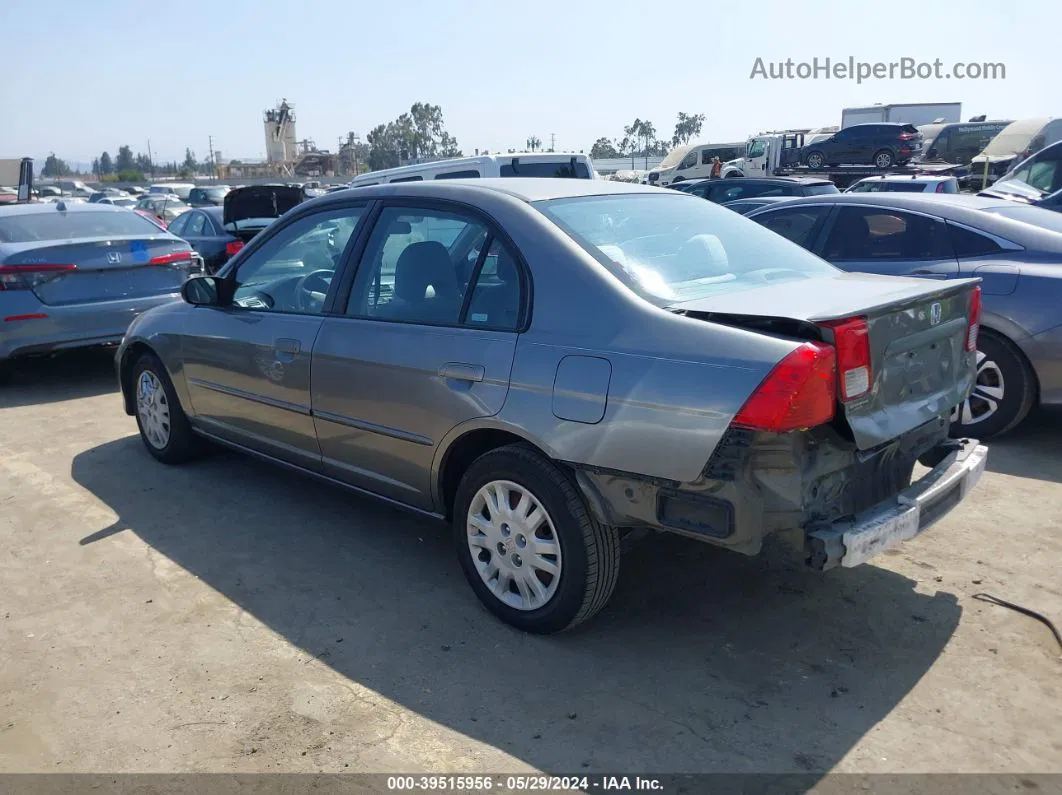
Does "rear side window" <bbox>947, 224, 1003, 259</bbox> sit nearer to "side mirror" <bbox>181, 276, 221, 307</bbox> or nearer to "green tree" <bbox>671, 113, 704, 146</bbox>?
"side mirror" <bbox>181, 276, 221, 307</bbox>

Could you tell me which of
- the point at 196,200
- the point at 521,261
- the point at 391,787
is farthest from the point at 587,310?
the point at 196,200

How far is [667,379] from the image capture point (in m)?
3.00

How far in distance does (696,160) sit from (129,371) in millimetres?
30812

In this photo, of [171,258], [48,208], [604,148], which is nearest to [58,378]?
[48,208]

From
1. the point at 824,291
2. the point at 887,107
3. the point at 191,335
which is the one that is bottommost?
the point at 191,335

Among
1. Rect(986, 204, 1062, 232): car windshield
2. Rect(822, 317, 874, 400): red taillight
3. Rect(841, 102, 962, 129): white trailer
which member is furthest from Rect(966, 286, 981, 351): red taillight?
Rect(841, 102, 962, 129): white trailer

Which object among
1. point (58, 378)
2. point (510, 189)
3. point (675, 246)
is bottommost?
point (58, 378)

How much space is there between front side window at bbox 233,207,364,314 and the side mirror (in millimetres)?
108

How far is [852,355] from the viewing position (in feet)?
9.69

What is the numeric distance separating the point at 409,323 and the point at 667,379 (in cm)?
136

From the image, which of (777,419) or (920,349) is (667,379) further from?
(920,349)

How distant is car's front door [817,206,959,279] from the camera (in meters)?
6.05

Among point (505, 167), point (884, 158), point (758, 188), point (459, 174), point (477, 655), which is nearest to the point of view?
point (477, 655)

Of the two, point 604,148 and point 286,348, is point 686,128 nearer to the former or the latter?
point 604,148
